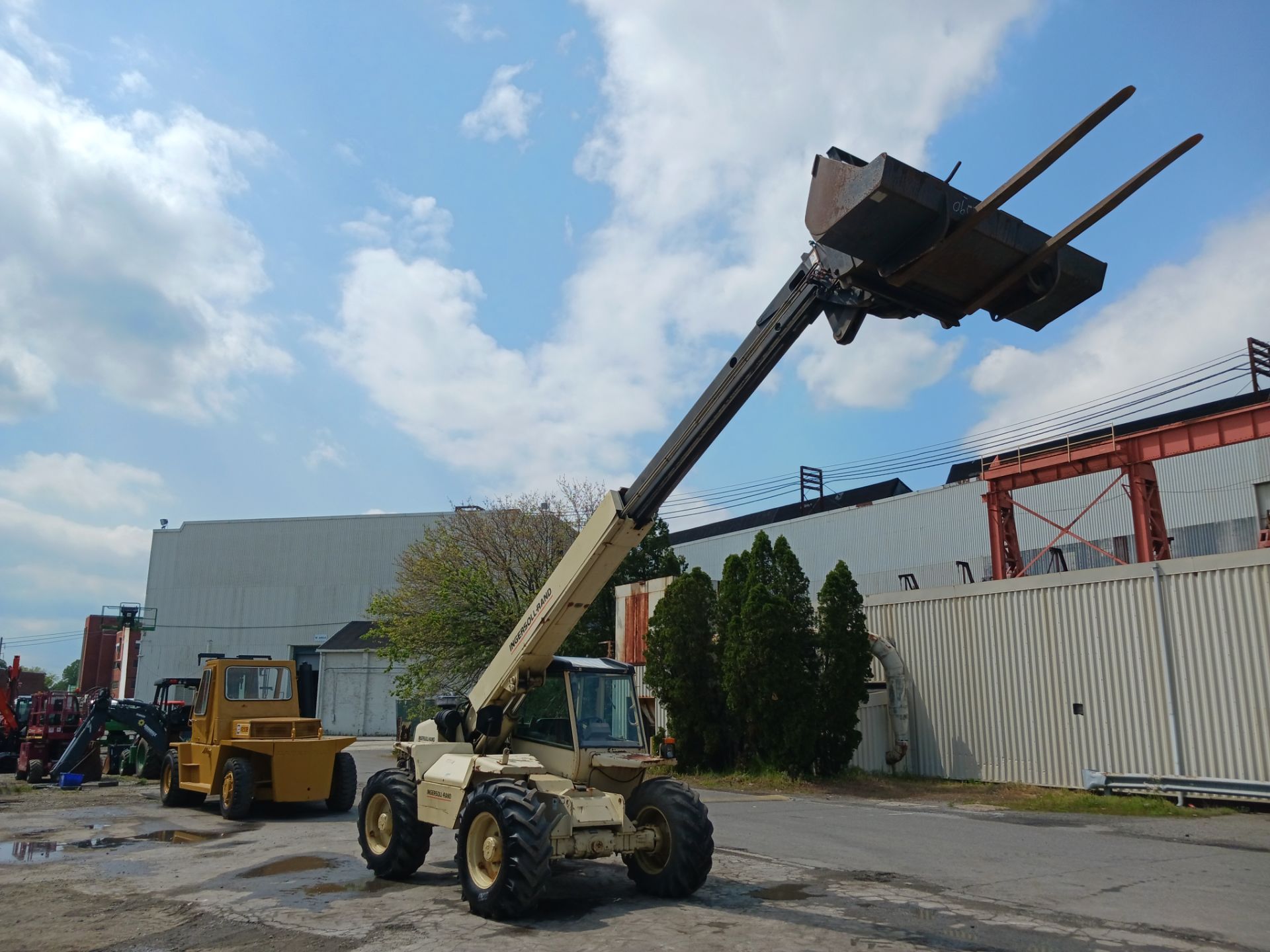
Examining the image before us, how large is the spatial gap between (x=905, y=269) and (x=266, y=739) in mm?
12758

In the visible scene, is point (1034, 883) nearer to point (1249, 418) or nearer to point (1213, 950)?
point (1213, 950)

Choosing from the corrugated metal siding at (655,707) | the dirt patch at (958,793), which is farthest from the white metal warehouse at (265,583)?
the dirt patch at (958,793)

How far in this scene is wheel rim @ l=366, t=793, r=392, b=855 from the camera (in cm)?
970

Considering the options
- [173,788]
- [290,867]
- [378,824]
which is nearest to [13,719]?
[173,788]

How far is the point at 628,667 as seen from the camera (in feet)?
31.7

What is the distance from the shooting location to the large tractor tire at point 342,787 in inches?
605

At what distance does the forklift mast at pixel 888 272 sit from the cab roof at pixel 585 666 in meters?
1.18

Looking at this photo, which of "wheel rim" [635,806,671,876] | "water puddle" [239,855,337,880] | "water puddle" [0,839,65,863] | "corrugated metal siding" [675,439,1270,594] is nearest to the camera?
"wheel rim" [635,806,671,876]

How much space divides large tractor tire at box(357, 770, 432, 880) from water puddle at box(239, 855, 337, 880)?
818mm

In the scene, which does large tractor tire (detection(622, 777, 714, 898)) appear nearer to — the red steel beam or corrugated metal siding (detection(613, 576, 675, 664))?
corrugated metal siding (detection(613, 576, 675, 664))

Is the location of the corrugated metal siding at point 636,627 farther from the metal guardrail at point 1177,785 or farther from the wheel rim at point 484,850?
the wheel rim at point 484,850

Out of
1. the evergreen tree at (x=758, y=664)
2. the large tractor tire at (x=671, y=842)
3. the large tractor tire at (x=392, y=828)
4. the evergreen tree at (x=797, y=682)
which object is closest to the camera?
the large tractor tire at (x=671, y=842)

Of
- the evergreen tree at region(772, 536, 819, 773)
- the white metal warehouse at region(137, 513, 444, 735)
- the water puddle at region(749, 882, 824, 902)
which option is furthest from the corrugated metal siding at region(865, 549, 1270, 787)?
the white metal warehouse at region(137, 513, 444, 735)

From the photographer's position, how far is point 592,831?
8.09 m
